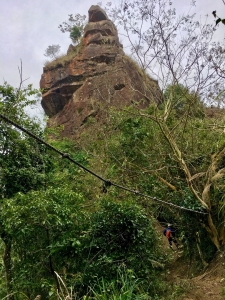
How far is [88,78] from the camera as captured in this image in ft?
53.1

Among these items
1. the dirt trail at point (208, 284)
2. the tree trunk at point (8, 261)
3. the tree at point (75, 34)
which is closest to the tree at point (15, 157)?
the tree trunk at point (8, 261)

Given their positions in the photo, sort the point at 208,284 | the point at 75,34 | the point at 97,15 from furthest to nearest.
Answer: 1. the point at 75,34
2. the point at 97,15
3. the point at 208,284

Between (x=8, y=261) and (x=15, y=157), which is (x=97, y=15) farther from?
(x=8, y=261)

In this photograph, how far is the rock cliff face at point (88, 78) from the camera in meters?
15.1

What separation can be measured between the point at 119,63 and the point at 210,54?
33.9 ft

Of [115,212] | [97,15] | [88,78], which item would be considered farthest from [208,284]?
[97,15]

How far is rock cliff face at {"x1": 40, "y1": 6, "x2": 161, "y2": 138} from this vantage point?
49.4 feet

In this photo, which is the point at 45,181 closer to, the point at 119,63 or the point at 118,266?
the point at 118,266

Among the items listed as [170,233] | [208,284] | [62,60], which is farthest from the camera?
[62,60]

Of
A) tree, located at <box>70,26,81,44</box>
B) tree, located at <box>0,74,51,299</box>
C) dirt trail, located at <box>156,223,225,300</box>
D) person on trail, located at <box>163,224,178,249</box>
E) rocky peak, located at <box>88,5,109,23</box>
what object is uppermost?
rocky peak, located at <box>88,5,109,23</box>

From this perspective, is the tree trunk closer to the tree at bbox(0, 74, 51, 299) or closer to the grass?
the tree at bbox(0, 74, 51, 299)

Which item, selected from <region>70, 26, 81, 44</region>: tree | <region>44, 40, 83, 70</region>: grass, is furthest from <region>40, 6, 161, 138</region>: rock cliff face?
<region>70, 26, 81, 44</region>: tree

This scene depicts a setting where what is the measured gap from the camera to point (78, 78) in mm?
16500

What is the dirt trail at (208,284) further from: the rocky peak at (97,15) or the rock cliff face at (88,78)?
the rocky peak at (97,15)
